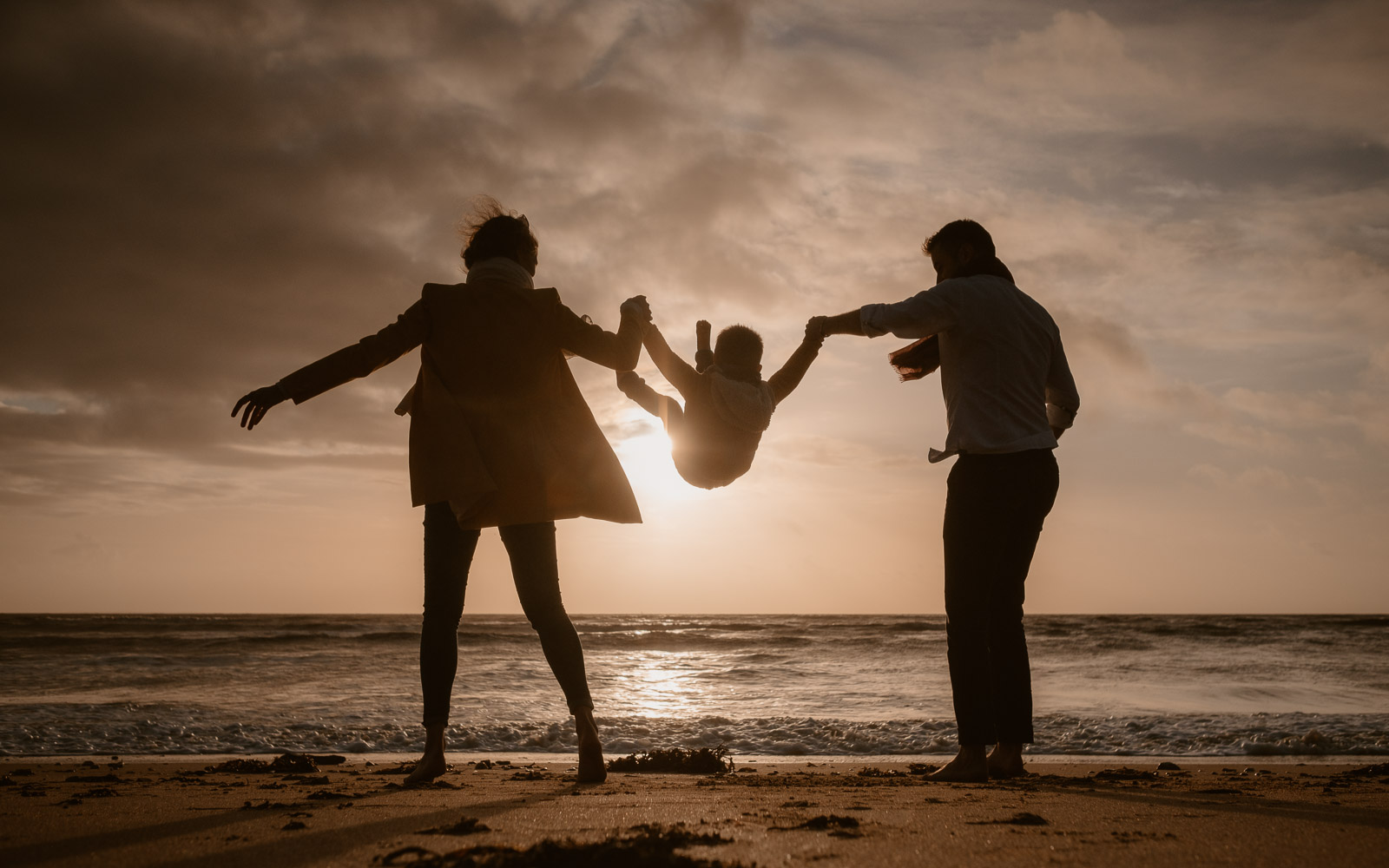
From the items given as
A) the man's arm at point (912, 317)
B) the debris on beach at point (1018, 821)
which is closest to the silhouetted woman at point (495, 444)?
the man's arm at point (912, 317)

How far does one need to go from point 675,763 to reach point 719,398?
1.64m

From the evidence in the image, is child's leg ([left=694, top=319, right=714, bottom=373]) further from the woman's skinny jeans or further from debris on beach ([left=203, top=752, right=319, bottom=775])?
debris on beach ([left=203, top=752, right=319, bottom=775])

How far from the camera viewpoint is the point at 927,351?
3678 mm

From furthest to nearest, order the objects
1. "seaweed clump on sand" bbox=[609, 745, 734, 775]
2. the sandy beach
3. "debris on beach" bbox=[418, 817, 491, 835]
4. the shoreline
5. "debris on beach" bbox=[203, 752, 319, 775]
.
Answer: the shoreline, "seaweed clump on sand" bbox=[609, 745, 734, 775], "debris on beach" bbox=[203, 752, 319, 775], "debris on beach" bbox=[418, 817, 491, 835], the sandy beach

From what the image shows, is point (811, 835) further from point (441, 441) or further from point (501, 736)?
point (501, 736)

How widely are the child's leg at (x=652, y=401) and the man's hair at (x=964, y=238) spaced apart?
49.1 inches

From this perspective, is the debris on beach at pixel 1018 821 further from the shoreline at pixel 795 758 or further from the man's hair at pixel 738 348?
the shoreline at pixel 795 758

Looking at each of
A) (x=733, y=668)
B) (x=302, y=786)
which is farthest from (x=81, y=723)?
(x=733, y=668)

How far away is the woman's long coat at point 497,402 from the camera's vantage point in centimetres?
318

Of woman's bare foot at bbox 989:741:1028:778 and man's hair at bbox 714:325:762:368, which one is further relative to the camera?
man's hair at bbox 714:325:762:368

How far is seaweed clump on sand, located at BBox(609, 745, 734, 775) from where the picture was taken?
161 inches

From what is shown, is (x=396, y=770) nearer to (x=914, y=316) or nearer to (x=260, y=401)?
(x=260, y=401)

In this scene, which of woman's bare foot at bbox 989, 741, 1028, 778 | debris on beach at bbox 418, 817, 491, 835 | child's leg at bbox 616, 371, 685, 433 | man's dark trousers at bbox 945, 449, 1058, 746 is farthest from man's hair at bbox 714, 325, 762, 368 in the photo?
debris on beach at bbox 418, 817, 491, 835

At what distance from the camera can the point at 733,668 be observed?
39.8 feet
